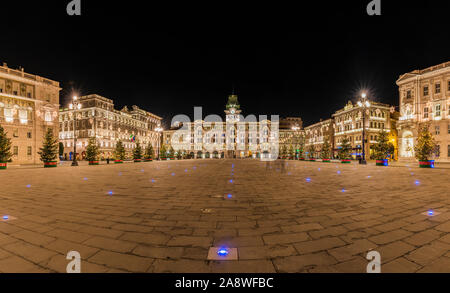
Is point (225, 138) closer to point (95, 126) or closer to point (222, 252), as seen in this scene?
point (95, 126)

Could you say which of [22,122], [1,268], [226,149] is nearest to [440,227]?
[1,268]

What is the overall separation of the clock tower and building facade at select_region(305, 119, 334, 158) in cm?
3710

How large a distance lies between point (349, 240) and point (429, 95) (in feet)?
161

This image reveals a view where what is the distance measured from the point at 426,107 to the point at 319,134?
47.1 m

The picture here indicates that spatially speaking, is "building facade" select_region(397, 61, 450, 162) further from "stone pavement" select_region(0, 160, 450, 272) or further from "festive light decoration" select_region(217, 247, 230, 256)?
"festive light decoration" select_region(217, 247, 230, 256)

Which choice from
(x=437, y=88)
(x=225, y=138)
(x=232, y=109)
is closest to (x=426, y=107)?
(x=437, y=88)

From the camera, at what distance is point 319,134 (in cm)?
8356

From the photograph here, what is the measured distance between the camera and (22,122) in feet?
120

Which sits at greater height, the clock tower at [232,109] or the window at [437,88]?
the clock tower at [232,109]

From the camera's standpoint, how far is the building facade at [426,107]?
33.8m

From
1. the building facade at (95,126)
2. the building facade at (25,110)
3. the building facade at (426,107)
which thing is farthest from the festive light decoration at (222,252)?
Result: the building facade at (95,126)

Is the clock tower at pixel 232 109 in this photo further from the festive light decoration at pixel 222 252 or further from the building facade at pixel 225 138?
the festive light decoration at pixel 222 252

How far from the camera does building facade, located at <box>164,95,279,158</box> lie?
98.6m

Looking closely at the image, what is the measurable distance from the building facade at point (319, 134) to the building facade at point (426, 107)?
94.7 ft
